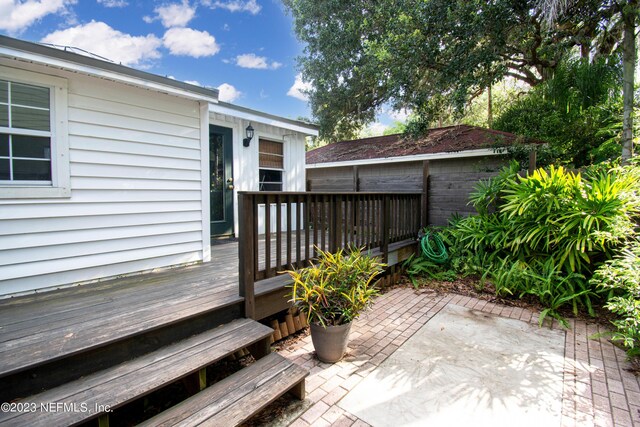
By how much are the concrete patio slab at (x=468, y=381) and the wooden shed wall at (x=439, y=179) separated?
3.28 metres

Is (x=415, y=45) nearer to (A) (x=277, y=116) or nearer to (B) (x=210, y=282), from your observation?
(A) (x=277, y=116)

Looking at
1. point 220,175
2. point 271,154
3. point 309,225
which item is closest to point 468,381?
point 309,225

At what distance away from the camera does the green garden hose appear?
5426mm

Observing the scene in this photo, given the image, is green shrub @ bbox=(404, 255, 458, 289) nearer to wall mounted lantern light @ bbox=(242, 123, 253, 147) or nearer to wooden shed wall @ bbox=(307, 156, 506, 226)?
wooden shed wall @ bbox=(307, 156, 506, 226)

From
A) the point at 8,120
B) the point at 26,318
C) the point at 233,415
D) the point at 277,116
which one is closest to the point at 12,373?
the point at 26,318

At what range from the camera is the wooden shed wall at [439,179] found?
601 cm

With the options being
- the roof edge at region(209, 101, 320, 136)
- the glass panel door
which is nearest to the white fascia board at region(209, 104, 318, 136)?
the roof edge at region(209, 101, 320, 136)

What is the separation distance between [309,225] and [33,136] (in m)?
2.77

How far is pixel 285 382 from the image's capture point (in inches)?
80.0

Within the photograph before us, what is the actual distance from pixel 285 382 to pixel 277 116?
183 inches

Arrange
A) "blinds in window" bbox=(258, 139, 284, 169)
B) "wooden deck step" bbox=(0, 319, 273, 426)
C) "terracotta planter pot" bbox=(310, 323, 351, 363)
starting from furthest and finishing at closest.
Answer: "blinds in window" bbox=(258, 139, 284, 169), "terracotta planter pot" bbox=(310, 323, 351, 363), "wooden deck step" bbox=(0, 319, 273, 426)

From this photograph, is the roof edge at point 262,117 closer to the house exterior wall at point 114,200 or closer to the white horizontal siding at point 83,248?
the house exterior wall at point 114,200

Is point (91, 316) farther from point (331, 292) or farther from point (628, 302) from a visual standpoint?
point (628, 302)

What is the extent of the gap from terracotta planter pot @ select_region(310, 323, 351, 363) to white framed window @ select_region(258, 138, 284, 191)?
3.87 meters
